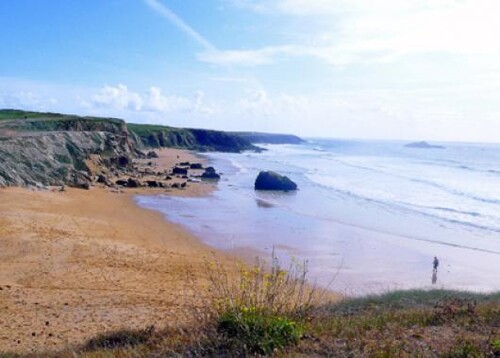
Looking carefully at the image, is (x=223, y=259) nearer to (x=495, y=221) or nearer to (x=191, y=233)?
(x=191, y=233)

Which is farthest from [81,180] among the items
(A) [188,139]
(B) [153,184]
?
(A) [188,139]

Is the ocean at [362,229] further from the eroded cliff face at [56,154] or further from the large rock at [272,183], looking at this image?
the eroded cliff face at [56,154]

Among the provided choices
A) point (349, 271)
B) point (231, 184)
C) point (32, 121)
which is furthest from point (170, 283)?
point (32, 121)

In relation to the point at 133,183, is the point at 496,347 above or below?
above

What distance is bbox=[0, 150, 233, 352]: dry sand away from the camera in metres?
10.0

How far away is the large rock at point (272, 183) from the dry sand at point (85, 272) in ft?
47.9

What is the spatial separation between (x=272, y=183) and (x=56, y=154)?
15595 mm

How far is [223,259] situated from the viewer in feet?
56.5

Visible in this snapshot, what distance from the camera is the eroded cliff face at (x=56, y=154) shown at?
28.7 meters

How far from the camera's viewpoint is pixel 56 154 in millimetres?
32562

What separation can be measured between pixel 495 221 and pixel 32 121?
1359 inches

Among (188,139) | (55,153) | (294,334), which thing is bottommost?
(294,334)

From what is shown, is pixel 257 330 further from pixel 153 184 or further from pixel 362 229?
pixel 153 184

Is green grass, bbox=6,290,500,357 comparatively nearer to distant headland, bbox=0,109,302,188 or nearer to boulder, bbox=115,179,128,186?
distant headland, bbox=0,109,302,188
